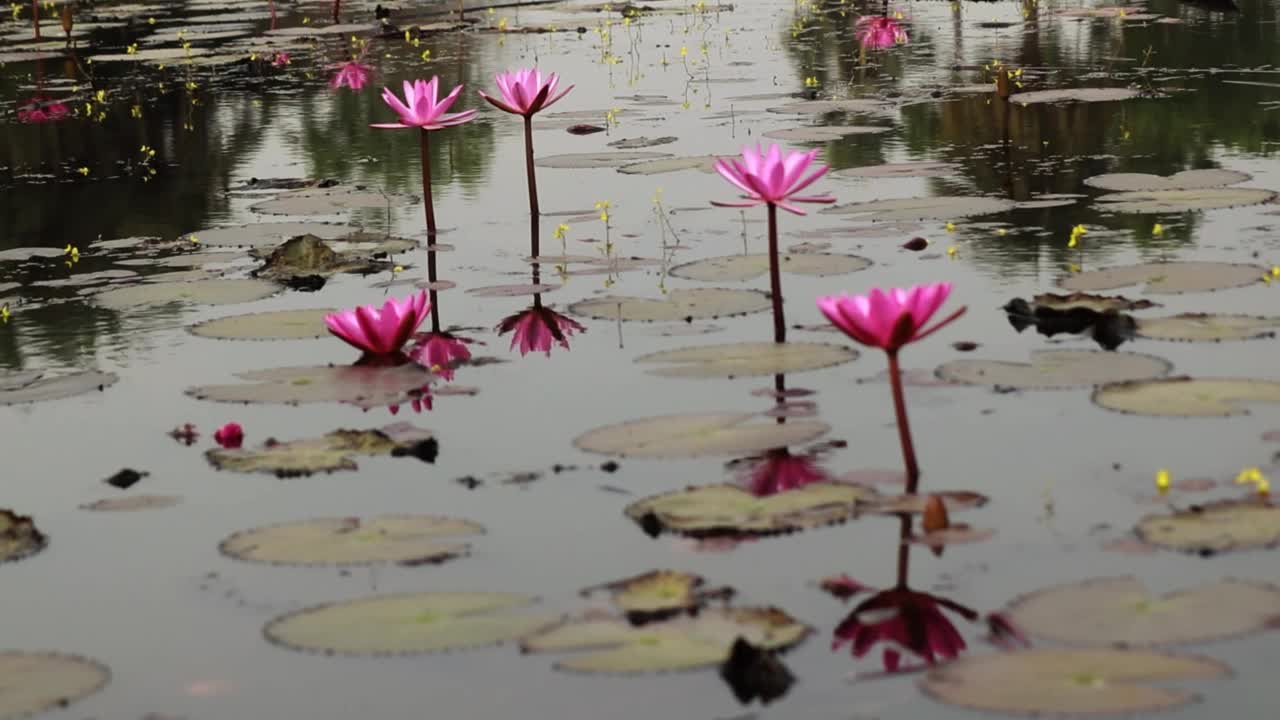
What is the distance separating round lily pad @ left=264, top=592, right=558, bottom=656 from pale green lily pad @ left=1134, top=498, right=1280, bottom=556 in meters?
1.00

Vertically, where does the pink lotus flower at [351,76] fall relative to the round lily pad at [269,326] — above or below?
above

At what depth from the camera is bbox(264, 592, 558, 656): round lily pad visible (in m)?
2.65

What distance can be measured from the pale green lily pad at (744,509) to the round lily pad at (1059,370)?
766 millimetres

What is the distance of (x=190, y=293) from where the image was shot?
535 centimetres

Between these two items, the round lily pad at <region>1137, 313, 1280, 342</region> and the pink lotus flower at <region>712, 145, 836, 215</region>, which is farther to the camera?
the pink lotus flower at <region>712, 145, 836, 215</region>

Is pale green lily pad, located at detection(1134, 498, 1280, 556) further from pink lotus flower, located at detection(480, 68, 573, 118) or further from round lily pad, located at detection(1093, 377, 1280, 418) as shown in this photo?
pink lotus flower, located at detection(480, 68, 573, 118)

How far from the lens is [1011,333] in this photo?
4.36 meters

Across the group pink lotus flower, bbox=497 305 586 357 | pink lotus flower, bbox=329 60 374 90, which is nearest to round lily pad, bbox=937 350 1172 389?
pink lotus flower, bbox=497 305 586 357

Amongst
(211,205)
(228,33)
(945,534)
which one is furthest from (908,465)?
(228,33)

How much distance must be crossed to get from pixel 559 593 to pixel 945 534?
651 mm

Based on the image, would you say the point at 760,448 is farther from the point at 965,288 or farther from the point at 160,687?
the point at 965,288

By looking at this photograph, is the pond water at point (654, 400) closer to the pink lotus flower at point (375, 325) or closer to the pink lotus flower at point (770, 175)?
the pink lotus flower at point (375, 325)

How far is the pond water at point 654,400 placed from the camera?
8.51 ft

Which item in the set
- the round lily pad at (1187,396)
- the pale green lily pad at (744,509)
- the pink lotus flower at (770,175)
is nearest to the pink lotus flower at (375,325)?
the pink lotus flower at (770,175)
